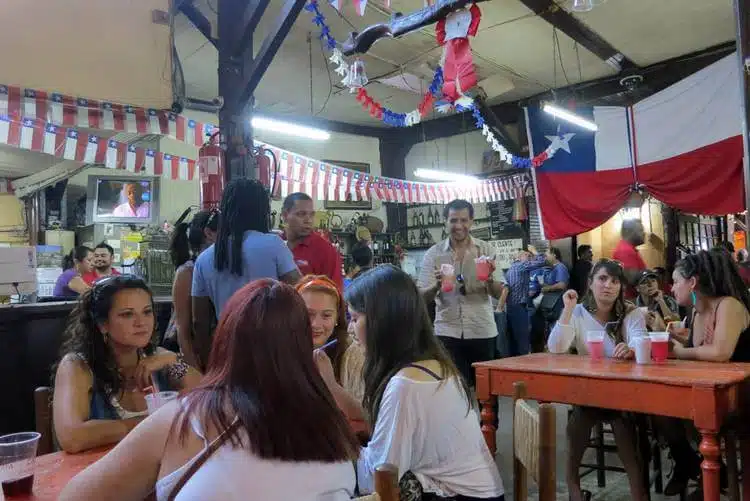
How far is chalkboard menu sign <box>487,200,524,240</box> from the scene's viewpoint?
983 centimetres

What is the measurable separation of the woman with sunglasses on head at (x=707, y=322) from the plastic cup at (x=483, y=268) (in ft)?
3.58

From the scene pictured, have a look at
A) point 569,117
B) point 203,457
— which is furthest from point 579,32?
point 203,457

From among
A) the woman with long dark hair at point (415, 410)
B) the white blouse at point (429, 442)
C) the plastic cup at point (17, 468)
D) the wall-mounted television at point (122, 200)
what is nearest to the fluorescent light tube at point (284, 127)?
the wall-mounted television at point (122, 200)

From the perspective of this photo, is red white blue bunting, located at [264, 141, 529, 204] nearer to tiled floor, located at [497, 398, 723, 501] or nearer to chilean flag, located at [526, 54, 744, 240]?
chilean flag, located at [526, 54, 744, 240]

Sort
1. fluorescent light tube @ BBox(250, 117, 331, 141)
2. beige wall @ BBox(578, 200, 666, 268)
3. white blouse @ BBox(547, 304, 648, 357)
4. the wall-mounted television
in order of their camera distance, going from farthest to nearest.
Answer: beige wall @ BBox(578, 200, 666, 268)
the wall-mounted television
fluorescent light tube @ BBox(250, 117, 331, 141)
white blouse @ BBox(547, 304, 648, 357)

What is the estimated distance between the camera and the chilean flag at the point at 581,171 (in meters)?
6.84

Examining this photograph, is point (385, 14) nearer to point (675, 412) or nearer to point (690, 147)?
point (690, 147)

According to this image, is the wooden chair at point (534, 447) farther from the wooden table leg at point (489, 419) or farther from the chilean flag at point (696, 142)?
the chilean flag at point (696, 142)

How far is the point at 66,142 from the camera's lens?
4195 mm

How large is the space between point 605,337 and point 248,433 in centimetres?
280

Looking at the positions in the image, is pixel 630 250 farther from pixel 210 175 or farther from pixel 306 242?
pixel 210 175

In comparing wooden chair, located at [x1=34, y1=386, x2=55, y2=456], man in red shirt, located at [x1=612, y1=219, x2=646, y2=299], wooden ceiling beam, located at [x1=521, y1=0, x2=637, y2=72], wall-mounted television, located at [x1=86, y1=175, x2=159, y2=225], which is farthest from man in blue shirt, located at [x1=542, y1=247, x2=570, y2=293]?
wooden chair, located at [x1=34, y1=386, x2=55, y2=456]

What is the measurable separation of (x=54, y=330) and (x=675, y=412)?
367cm

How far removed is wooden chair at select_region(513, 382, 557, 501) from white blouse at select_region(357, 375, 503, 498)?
111 mm
